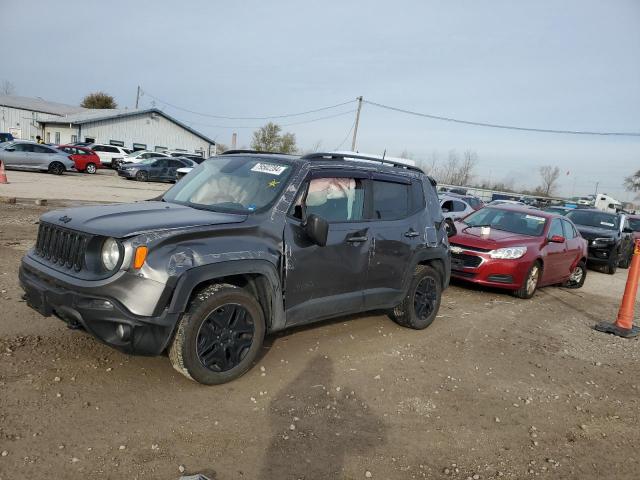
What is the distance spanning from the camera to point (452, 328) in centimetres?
619

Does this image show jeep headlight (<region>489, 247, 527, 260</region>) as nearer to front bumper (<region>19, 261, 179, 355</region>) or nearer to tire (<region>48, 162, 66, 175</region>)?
front bumper (<region>19, 261, 179, 355</region>)

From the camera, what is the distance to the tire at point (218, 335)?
3.59 m

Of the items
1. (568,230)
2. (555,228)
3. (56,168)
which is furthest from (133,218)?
(56,168)

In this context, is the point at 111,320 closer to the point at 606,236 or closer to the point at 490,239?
the point at 490,239

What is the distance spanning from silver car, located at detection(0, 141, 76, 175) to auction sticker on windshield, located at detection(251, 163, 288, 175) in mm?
22916

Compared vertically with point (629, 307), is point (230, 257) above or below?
above

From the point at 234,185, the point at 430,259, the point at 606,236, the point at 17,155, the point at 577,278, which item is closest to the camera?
the point at 234,185

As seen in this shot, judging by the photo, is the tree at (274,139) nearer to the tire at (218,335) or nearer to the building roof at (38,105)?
the building roof at (38,105)

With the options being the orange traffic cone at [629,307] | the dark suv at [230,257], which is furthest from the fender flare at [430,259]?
the orange traffic cone at [629,307]

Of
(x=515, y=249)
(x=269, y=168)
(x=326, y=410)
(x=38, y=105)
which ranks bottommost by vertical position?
(x=326, y=410)

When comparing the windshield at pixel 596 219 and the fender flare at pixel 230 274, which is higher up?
the windshield at pixel 596 219

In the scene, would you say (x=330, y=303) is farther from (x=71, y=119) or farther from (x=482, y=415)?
(x=71, y=119)

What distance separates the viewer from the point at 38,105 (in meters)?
56.3

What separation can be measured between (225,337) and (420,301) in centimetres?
279
